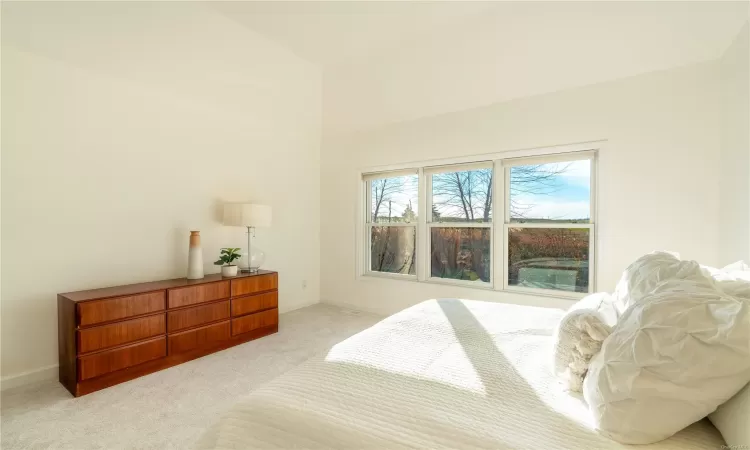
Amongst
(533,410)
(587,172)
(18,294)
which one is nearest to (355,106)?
(587,172)

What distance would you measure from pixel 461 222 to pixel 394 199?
963 mm

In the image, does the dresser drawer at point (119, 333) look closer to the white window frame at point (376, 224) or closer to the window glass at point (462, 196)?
the white window frame at point (376, 224)

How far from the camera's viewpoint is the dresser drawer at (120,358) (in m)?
2.14

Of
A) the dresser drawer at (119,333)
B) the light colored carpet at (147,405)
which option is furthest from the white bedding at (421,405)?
the dresser drawer at (119,333)

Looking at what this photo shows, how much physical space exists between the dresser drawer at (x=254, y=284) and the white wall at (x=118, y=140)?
0.60 meters

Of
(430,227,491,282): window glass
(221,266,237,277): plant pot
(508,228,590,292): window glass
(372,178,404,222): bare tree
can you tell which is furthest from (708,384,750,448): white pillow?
(372,178,404,222): bare tree

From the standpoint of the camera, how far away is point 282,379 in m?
1.16

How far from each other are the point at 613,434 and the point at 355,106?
12.8ft

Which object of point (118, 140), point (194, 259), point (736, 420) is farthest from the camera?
point (194, 259)

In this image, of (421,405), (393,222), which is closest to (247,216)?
(393,222)

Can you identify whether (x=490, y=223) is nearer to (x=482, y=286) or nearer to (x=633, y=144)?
(x=482, y=286)

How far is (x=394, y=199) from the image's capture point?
426 centimetres

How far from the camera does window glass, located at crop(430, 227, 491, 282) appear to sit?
3604 millimetres

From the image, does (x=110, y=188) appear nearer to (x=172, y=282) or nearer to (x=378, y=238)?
(x=172, y=282)
